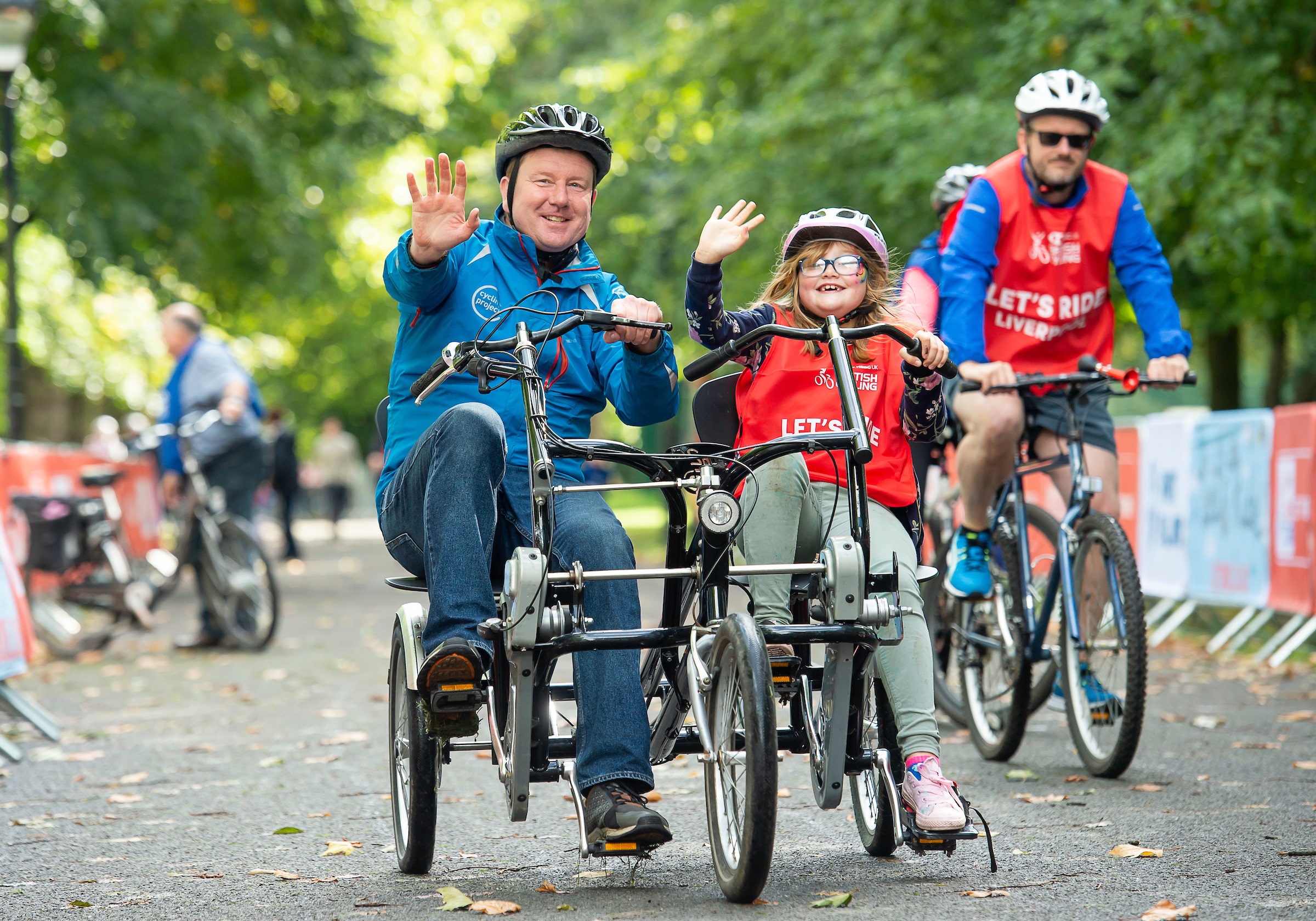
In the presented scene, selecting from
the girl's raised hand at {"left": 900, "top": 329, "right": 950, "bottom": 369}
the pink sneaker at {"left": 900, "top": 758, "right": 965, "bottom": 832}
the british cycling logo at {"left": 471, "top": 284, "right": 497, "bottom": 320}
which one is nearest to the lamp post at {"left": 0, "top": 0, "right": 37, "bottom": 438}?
the british cycling logo at {"left": 471, "top": 284, "right": 497, "bottom": 320}

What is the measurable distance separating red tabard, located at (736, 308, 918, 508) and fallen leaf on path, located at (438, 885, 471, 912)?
1.37m

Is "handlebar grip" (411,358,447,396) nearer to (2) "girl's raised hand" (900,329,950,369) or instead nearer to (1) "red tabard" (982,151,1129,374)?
(2) "girl's raised hand" (900,329,950,369)

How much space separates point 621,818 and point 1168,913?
1247mm

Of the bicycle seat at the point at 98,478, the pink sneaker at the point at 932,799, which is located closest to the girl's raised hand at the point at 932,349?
the pink sneaker at the point at 932,799

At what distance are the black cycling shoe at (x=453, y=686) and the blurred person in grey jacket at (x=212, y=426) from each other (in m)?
7.25

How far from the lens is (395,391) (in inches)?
177

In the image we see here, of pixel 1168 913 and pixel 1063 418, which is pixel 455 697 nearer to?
pixel 1168 913

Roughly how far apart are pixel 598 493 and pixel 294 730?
3.66 metres

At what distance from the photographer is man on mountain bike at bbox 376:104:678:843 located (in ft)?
12.8

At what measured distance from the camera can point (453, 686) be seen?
387cm

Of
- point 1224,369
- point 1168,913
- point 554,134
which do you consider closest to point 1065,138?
point 554,134

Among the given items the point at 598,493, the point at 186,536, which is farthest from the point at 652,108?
the point at 598,493

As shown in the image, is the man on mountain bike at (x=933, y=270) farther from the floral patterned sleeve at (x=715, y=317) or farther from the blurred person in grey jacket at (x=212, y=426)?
the blurred person in grey jacket at (x=212, y=426)

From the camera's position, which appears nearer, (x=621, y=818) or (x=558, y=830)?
(x=621, y=818)
